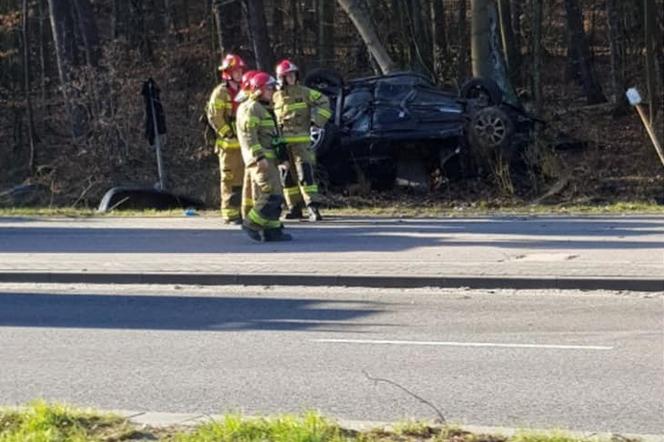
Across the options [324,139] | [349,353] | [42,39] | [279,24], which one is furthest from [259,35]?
[349,353]

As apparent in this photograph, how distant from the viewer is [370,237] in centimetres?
1650

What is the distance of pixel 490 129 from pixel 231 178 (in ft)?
20.0

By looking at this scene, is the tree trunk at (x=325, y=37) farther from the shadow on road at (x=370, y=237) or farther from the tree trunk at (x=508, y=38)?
the shadow on road at (x=370, y=237)

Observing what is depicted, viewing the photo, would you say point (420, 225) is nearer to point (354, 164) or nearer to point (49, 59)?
point (354, 164)

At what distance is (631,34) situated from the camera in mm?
32406

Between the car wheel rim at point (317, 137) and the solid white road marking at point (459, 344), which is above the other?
the car wheel rim at point (317, 137)

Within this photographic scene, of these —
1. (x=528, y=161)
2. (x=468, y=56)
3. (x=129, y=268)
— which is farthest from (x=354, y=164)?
(x=468, y=56)

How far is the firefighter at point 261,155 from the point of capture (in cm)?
Result: 1554

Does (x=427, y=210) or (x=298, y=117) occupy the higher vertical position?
(x=298, y=117)

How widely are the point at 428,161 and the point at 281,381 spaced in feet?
47.9

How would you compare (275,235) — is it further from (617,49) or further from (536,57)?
(617,49)

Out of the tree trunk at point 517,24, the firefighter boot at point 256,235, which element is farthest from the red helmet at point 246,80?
the tree trunk at point 517,24

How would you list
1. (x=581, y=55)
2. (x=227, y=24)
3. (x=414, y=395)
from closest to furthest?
(x=414, y=395) → (x=227, y=24) → (x=581, y=55)

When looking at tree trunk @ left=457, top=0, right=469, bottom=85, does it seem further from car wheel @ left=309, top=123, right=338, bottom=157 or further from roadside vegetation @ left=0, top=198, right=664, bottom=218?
roadside vegetation @ left=0, top=198, right=664, bottom=218
